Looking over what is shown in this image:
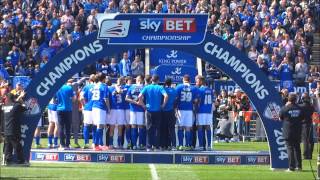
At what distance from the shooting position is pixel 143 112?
96.1 ft

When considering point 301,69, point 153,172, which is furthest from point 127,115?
point 301,69

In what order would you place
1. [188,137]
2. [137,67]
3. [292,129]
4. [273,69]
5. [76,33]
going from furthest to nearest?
[76,33] < [273,69] < [137,67] < [188,137] < [292,129]

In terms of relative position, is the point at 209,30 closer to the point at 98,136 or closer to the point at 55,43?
the point at 55,43

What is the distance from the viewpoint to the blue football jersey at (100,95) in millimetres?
29000

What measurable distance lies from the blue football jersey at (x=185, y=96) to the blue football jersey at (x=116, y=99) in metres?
1.54

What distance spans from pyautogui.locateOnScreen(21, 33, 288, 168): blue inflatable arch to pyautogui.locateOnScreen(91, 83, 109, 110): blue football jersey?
304 centimetres

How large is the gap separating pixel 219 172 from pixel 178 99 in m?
4.50

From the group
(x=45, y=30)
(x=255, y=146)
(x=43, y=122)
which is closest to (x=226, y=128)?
(x=255, y=146)

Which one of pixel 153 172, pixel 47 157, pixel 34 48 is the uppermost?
pixel 34 48

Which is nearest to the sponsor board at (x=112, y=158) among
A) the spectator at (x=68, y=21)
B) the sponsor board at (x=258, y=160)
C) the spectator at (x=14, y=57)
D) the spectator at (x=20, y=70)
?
the sponsor board at (x=258, y=160)

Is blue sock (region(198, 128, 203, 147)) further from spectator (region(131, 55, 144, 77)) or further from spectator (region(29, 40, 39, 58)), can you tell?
spectator (region(29, 40, 39, 58))

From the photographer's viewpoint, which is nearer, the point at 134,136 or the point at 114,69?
the point at 134,136

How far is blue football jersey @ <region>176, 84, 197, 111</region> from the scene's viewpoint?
29.1 metres

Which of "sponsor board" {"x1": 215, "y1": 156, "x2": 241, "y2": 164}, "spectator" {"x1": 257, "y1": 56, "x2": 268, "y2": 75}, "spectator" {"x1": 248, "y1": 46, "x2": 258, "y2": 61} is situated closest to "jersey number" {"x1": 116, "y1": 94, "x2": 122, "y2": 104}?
"sponsor board" {"x1": 215, "y1": 156, "x2": 241, "y2": 164}
